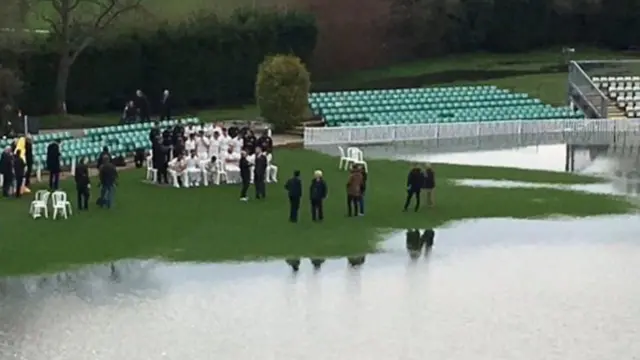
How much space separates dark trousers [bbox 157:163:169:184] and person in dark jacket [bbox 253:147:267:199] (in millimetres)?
3724

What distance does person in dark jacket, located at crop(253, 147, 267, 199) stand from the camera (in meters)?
42.9

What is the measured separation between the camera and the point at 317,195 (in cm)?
3947

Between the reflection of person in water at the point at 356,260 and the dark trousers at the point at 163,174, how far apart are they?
40.1 ft

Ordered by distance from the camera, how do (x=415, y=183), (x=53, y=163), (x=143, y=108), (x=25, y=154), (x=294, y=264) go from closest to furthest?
(x=294, y=264) < (x=415, y=183) < (x=53, y=163) < (x=25, y=154) < (x=143, y=108)

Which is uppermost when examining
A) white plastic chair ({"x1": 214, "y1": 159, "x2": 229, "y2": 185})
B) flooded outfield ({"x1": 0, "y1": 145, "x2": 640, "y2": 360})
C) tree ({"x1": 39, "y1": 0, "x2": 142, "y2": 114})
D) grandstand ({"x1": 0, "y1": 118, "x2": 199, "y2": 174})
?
tree ({"x1": 39, "y1": 0, "x2": 142, "y2": 114})

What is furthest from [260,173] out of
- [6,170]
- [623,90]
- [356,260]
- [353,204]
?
[623,90]

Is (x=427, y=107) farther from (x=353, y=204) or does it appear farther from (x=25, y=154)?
(x=25, y=154)

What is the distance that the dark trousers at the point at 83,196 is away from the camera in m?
41.0

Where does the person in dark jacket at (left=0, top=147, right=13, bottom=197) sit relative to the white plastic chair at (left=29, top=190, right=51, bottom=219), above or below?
above

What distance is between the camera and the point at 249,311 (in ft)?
99.7

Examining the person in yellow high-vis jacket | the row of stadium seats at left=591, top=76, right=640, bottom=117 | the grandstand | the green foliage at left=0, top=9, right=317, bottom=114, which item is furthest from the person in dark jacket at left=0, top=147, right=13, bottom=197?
the row of stadium seats at left=591, top=76, right=640, bottom=117

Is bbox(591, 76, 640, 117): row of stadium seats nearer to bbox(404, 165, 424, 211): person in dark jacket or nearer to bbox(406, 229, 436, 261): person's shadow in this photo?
bbox(404, 165, 424, 211): person in dark jacket

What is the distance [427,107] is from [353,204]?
25.3 metres

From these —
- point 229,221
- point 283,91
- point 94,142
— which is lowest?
point 229,221
